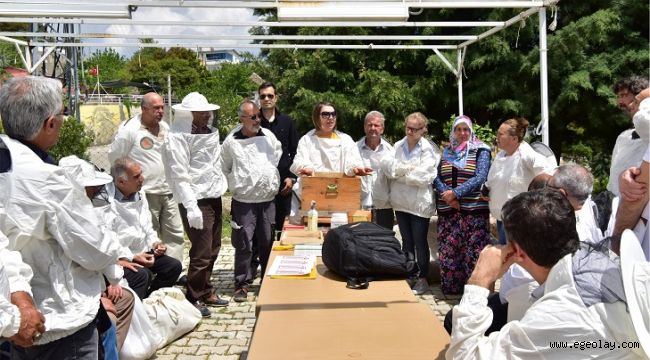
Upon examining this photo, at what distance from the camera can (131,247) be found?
4.48m

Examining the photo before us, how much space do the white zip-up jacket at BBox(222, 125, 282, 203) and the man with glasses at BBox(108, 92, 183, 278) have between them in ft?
2.45

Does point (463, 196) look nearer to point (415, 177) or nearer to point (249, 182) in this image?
point (415, 177)

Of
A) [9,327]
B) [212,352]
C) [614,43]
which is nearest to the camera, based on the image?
[9,327]

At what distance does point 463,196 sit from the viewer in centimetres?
537

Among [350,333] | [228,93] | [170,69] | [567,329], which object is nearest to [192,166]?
[350,333]

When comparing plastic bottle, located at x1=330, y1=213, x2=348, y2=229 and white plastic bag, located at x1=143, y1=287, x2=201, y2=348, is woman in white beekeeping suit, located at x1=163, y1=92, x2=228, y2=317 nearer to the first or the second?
white plastic bag, located at x1=143, y1=287, x2=201, y2=348

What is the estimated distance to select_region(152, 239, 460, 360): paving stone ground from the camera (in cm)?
435

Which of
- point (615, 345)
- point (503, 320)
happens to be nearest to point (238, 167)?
point (503, 320)

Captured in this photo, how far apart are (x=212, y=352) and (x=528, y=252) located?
120 inches

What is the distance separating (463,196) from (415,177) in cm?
49

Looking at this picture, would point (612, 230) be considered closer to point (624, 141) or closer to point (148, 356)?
point (624, 141)

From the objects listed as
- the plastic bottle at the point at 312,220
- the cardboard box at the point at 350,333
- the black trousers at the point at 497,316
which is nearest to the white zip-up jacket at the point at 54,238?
the cardboard box at the point at 350,333

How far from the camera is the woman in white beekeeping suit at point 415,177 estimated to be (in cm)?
552

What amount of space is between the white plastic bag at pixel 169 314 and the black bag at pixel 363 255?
163cm
